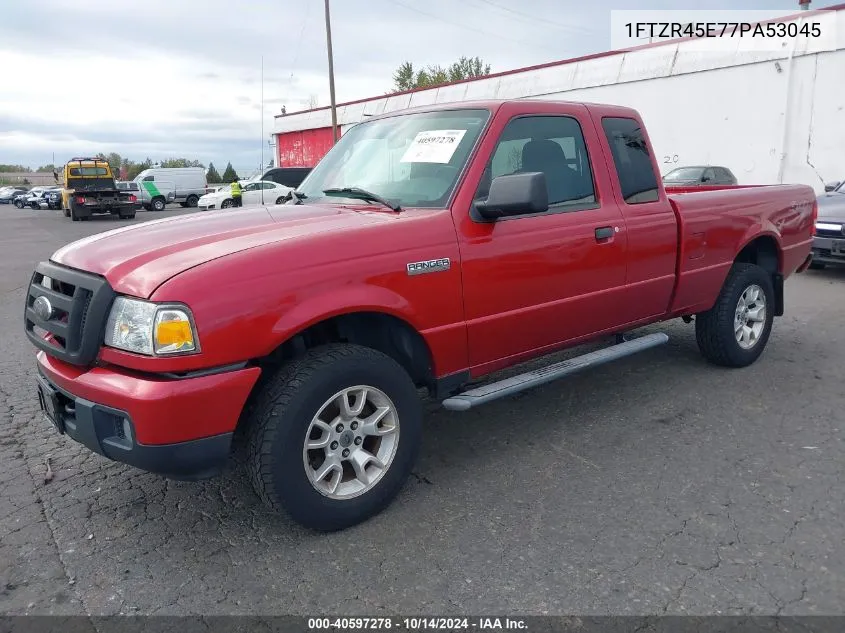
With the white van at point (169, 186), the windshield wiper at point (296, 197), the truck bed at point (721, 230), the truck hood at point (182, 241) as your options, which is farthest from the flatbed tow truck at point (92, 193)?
the truck bed at point (721, 230)

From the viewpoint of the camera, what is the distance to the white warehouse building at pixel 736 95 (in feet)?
53.9

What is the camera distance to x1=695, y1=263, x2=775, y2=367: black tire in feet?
16.4

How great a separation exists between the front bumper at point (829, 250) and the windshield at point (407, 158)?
738 centimetres

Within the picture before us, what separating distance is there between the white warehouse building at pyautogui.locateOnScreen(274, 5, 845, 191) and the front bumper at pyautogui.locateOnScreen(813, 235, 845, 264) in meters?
8.13

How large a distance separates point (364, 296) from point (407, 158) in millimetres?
1126

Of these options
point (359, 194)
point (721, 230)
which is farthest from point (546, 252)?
point (721, 230)

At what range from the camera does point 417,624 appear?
242 cm

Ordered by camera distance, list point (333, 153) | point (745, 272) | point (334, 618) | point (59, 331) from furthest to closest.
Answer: point (745, 272)
point (333, 153)
point (59, 331)
point (334, 618)

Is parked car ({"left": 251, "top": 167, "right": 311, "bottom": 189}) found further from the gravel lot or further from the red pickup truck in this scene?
the red pickup truck

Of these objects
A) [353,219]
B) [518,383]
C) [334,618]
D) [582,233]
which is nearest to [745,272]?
[582,233]

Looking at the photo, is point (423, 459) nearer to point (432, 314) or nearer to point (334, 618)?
point (432, 314)

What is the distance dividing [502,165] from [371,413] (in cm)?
151

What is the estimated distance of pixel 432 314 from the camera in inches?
126

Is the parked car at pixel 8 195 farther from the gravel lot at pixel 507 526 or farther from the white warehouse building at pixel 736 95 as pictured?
the gravel lot at pixel 507 526
